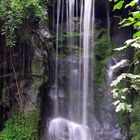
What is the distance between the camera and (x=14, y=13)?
5.77 m

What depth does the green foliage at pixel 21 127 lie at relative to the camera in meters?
5.79

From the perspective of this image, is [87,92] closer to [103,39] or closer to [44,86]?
[44,86]

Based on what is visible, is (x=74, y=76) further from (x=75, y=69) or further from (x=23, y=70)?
(x=23, y=70)

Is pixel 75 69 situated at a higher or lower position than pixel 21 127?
higher

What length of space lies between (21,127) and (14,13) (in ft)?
7.24

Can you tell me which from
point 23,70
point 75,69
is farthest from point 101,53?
point 23,70

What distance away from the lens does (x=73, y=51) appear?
23.1 feet

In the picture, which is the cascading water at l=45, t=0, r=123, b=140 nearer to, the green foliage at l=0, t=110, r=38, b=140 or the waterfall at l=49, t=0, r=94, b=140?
the waterfall at l=49, t=0, r=94, b=140

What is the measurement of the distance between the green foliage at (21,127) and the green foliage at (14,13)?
1435 millimetres

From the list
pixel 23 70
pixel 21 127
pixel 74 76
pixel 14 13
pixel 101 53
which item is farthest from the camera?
pixel 101 53

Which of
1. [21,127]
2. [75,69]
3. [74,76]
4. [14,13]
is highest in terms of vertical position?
[14,13]

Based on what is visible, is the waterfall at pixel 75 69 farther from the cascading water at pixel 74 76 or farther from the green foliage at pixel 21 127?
the green foliage at pixel 21 127

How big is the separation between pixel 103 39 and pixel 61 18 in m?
1.14

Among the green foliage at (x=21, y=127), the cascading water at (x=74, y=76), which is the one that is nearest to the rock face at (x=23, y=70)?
the green foliage at (x=21, y=127)
